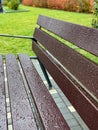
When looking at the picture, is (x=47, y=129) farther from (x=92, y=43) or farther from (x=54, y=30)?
(x=54, y=30)

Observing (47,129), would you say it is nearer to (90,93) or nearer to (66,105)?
(90,93)

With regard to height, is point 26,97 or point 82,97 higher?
point 82,97

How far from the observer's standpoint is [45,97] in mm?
2143

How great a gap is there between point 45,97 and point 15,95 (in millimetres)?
230

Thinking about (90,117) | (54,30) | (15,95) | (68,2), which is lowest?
(68,2)

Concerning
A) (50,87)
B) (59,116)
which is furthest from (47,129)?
(50,87)

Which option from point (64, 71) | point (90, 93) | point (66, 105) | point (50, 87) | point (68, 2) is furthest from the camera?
point (68, 2)

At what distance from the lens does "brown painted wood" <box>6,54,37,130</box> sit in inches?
68.8

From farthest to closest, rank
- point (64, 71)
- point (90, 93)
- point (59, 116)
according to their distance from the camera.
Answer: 1. point (64, 71)
2. point (59, 116)
3. point (90, 93)

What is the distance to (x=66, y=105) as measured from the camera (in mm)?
3312

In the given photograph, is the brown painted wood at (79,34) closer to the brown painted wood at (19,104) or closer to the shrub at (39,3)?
the brown painted wood at (19,104)

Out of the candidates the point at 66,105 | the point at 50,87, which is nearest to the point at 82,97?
the point at 66,105

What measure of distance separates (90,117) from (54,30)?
136 cm

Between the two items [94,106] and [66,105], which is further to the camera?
[66,105]
